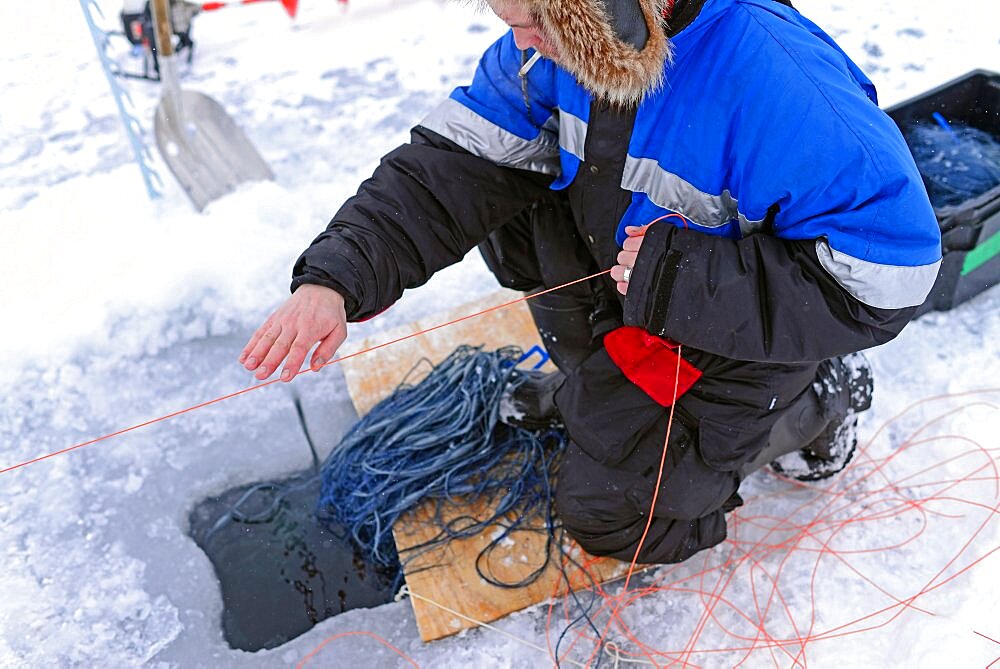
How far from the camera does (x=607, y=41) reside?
4.02 feet

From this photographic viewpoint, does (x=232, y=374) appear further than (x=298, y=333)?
Yes

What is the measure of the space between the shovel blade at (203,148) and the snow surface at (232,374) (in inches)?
3.7

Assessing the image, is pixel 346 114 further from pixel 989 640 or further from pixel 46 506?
pixel 989 640

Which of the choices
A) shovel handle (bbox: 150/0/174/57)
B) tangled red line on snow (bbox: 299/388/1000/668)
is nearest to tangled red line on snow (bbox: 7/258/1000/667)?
tangled red line on snow (bbox: 299/388/1000/668)

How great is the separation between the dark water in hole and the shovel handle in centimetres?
186

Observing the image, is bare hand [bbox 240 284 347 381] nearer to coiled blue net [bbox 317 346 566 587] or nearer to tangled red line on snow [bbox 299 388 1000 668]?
coiled blue net [bbox 317 346 566 587]

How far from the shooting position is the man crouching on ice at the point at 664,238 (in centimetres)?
129

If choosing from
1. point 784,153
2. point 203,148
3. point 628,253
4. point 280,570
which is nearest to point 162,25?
point 203,148

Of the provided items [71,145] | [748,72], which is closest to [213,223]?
[71,145]

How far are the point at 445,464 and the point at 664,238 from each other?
892mm

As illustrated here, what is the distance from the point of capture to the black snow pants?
166 cm

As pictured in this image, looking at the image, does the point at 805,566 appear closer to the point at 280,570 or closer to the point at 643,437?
the point at 643,437

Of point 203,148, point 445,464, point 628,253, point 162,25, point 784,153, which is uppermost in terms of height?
point 784,153

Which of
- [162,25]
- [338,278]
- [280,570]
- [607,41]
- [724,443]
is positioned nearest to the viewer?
[607,41]
